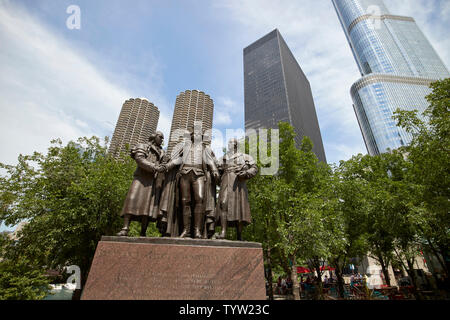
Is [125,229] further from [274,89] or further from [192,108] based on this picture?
[274,89]

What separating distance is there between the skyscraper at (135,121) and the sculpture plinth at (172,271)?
34.1 meters

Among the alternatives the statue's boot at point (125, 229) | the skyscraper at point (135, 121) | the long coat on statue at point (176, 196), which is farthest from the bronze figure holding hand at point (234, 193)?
the skyscraper at point (135, 121)

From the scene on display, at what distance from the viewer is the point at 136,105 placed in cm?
3953

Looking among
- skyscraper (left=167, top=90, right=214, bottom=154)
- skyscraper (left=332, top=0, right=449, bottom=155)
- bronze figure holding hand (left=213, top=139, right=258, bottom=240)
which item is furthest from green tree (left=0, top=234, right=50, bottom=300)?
skyscraper (left=332, top=0, right=449, bottom=155)

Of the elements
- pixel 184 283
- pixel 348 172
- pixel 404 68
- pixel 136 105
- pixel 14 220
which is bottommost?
pixel 184 283

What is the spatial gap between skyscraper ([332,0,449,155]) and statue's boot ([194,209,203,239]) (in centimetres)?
10886

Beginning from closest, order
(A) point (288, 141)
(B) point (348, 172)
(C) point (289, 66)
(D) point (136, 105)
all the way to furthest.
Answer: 1. (A) point (288, 141)
2. (B) point (348, 172)
3. (D) point (136, 105)
4. (C) point (289, 66)

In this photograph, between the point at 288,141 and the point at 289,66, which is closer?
the point at 288,141

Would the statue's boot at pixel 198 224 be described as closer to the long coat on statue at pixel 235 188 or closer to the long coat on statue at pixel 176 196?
the long coat on statue at pixel 176 196

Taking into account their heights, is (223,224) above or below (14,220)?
below
